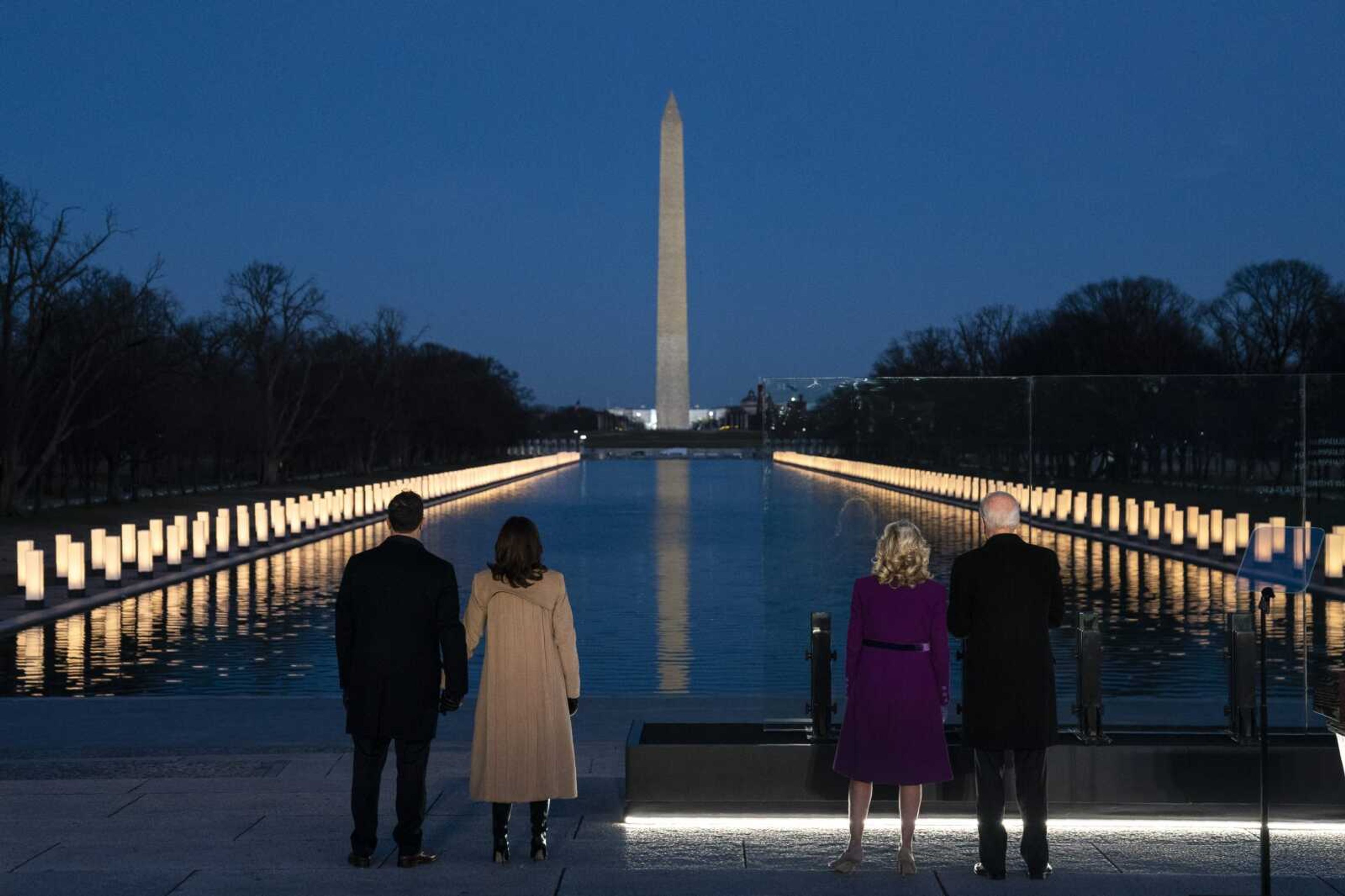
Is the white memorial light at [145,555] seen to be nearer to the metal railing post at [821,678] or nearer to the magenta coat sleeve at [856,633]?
the metal railing post at [821,678]

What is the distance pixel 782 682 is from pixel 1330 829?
3420 mm

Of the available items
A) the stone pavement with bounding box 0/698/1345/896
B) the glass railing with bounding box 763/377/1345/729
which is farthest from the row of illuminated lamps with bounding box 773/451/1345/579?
the stone pavement with bounding box 0/698/1345/896

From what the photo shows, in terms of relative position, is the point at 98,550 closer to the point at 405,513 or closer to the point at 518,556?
the point at 405,513

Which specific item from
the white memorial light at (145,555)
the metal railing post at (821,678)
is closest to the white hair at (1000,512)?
the metal railing post at (821,678)

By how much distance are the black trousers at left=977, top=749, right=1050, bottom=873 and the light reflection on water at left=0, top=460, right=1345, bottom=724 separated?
123 inches

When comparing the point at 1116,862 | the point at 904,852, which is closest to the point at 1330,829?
the point at 1116,862

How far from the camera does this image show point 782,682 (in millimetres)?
10758

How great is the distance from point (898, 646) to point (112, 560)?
1875 cm

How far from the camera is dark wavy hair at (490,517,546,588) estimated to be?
7.60 m

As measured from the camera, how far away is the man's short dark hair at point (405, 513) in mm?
7633

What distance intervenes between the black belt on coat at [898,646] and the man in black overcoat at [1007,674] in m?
0.22

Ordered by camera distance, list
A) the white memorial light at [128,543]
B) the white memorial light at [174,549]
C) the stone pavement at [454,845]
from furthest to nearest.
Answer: the white memorial light at [174,549] → the white memorial light at [128,543] → the stone pavement at [454,845]

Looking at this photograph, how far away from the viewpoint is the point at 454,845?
26.6ft

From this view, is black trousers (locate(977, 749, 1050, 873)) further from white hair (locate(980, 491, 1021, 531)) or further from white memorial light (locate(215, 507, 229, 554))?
white memorial light (locate(215, 507, 229, 554))
